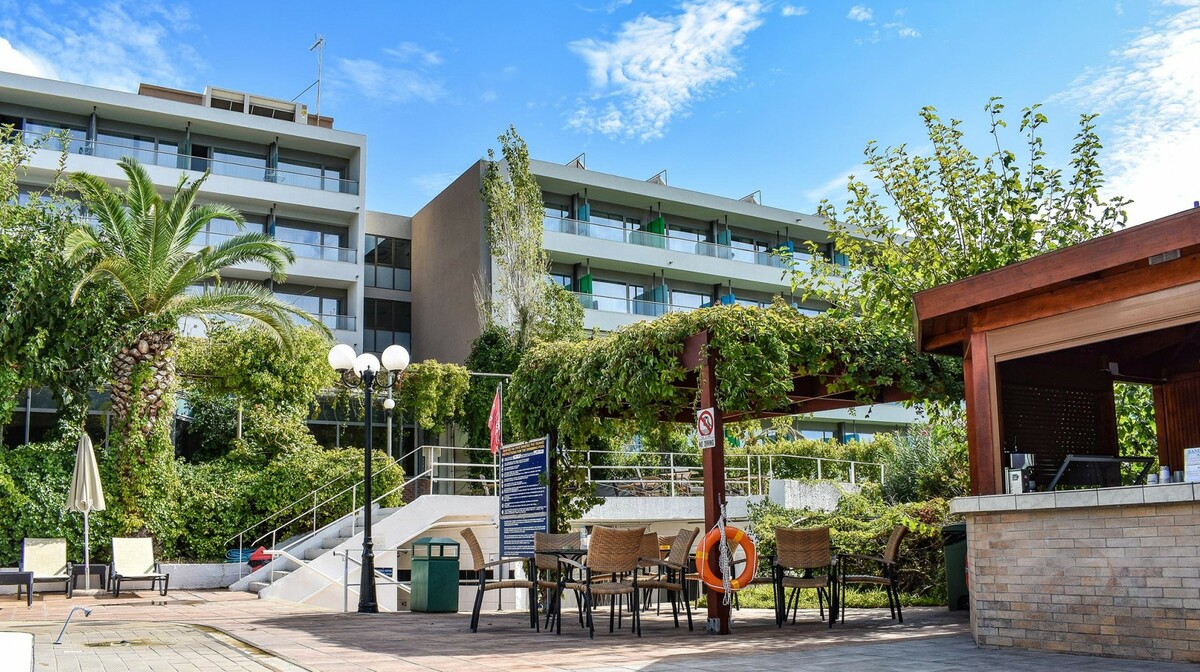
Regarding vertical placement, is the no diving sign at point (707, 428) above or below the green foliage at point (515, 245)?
below

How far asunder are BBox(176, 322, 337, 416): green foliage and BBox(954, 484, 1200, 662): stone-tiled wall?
1849 cm

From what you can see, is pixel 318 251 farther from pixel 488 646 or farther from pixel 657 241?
pixel 488 646

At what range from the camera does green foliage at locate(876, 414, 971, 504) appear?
1831cm

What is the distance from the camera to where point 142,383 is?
1980 cm

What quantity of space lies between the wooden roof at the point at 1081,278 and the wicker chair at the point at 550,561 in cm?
478

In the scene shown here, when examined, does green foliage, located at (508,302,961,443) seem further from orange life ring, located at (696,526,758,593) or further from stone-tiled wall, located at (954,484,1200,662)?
stone-tiled wall, located at (954,484,1200,662)

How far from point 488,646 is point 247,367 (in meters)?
16.9

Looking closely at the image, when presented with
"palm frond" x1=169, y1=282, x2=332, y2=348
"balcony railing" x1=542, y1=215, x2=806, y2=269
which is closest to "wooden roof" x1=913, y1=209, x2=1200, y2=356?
"palm frond" x1=169, y1=282, x2=332, y2=348

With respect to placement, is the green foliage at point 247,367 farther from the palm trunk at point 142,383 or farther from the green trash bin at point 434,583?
the green trash bin at point 434,583

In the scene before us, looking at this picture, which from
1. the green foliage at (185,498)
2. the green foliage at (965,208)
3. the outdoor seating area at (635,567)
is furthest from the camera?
the green foliage at (185,498)

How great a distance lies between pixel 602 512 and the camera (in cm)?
2253

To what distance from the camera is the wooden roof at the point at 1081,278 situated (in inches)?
287

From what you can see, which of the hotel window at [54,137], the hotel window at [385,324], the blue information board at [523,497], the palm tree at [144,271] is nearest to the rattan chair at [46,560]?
the palm tree at [144,271]

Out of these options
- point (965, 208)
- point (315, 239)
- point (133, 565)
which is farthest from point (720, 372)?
point (315, 239)
